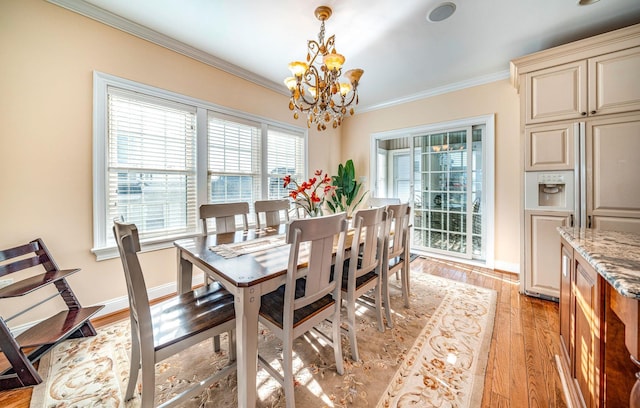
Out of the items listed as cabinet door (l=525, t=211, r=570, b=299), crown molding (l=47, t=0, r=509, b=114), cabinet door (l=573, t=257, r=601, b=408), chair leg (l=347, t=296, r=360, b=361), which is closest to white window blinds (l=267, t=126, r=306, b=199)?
crown molding (l=47, t=0, r=509, b=114)

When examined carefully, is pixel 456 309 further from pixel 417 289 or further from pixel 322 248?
pixel 322 248

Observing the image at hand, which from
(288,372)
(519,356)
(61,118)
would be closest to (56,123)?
(61,118)

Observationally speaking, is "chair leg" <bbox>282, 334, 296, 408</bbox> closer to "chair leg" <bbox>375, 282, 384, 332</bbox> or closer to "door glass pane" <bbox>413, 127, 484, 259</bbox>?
"chair leg" <bbox>375, 282, 384, 332</bbox>

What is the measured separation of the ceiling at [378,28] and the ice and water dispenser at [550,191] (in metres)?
1.46

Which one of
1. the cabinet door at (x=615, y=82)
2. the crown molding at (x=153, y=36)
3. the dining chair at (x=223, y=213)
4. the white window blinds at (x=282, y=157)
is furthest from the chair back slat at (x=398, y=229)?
the crown molding at (x=153, y=36)

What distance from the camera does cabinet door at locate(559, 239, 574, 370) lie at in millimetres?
1323

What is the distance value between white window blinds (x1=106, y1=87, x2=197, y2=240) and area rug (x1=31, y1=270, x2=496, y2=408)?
1.05 metres

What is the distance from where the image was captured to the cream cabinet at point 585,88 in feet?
6.80

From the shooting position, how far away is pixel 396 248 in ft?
7.32

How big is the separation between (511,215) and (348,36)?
316cm

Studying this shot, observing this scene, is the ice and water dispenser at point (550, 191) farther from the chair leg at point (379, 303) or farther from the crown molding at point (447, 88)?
the chair leg at point (379, 303)

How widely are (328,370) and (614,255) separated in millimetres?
1601

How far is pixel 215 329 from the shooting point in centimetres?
126

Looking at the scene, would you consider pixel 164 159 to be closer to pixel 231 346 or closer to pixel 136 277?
pixel 136 277
